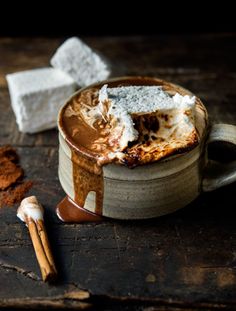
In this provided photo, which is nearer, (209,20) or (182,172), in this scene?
(182,172)

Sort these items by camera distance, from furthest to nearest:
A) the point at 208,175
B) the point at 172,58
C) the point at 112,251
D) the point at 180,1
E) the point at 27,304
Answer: the point at 180,1 → the point at 172,58 → the point at 208,175 → the point at 112,251 → the point at 27,304

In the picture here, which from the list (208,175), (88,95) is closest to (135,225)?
(208,175)

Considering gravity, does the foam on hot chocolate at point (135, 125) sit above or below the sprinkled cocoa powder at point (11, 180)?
above

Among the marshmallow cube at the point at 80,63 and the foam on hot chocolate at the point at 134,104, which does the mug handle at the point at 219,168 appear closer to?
the foam on hot chocolate at the point at 134,104

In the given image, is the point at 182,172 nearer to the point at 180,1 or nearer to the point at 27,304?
the point at 27,304

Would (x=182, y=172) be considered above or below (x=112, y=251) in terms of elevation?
above

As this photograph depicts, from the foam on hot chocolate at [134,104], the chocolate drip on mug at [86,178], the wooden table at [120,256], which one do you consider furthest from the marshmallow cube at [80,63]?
the chocolate drip on mug at [86,178]

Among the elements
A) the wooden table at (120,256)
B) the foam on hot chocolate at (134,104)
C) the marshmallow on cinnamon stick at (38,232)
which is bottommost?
the wooden table at (120,256)
